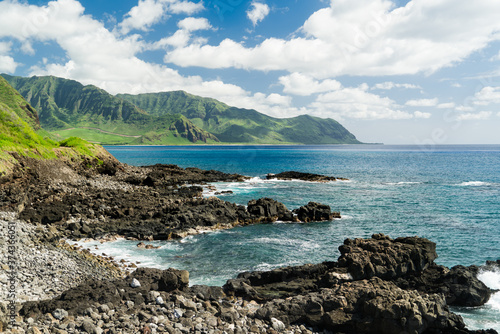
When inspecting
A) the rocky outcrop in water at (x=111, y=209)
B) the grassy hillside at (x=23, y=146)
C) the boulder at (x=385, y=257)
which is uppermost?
the grassy hillside at (x=23, y=146)

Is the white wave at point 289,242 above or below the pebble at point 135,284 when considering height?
below

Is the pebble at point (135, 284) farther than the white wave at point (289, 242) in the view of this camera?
No

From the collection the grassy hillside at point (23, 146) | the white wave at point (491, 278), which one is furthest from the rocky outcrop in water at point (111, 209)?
the white wave at point (491, 278)

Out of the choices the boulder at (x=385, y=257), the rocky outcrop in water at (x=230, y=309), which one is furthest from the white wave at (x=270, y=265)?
the rocky outcrop in water at (x=230, y=309)

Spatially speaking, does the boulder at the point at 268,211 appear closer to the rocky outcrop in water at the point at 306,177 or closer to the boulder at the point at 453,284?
the boulder at the point at 453,284

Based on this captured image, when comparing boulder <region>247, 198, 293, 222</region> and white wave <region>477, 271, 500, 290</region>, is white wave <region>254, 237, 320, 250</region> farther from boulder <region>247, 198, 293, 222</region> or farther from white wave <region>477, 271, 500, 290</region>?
white wave <region>477, 271, 500, 290</region>

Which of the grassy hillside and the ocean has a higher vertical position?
the grassy hillside

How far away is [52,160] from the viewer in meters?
53.3

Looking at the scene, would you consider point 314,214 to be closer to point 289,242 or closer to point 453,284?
point 289,242

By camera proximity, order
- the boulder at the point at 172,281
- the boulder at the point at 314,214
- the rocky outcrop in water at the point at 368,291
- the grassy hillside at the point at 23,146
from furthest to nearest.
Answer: the grassy hillside at the point at 23,146 < the boulder at the point at 314,214 < the boulder at the point at 172,281 < the rocky outcrop in water at the point at 368,291

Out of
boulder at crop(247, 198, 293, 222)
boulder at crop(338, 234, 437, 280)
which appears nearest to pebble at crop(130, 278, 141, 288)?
boulder at crop(338, 234, 437, 280)

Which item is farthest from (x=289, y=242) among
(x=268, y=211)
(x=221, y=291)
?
(x=221, y=291)

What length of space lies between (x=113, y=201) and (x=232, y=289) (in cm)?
2829

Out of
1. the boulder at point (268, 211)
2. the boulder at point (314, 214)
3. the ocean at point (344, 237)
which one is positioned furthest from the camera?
the boulder at point (314, 214)
